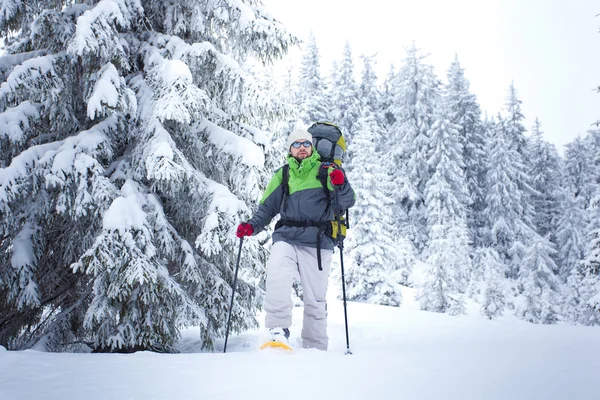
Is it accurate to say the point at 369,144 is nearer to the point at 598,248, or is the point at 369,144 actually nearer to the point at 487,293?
the point at 487,293

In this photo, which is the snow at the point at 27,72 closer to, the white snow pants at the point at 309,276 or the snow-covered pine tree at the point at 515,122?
the white snow pants at the point at 309,276

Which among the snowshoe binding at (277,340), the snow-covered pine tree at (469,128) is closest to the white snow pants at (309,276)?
the snowshoe binding at (277,340)

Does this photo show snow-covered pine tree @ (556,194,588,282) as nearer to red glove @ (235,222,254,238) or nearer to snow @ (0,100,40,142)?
red glove @ (235,222,254,238)

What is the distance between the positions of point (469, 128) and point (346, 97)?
10.0m

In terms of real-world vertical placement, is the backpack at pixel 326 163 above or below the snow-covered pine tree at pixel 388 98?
below

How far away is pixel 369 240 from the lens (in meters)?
21.0

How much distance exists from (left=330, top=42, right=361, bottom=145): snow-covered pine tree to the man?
28.0 metres

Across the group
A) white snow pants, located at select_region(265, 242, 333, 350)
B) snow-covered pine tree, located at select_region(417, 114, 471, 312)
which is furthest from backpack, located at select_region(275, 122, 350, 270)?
snow-covered pine tree, located at select_region(417, 114, 471, 312)

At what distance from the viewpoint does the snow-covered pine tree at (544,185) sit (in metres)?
37.1

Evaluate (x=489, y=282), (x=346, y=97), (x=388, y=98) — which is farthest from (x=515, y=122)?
(x=489, y=282)

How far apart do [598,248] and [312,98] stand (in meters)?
23.4

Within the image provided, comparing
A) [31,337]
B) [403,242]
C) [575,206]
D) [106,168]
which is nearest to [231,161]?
[106,168]

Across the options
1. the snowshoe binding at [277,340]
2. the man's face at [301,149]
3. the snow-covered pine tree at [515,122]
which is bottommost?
the snowshoe binding at [277,340]

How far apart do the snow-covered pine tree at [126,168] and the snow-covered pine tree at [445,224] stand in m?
15.4
